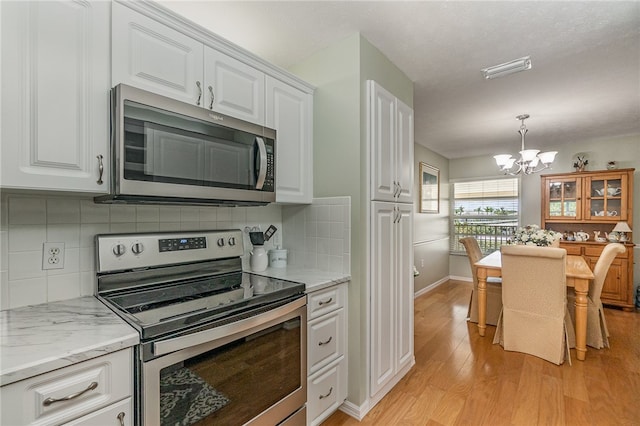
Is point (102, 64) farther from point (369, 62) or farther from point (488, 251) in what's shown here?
point (488, 251)

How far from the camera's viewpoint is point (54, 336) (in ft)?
3.10

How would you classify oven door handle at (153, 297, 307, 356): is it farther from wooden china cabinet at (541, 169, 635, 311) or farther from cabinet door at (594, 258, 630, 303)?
cabinet door at (594, 258, 630, 303)

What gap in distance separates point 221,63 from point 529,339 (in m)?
3.23

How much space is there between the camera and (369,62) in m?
1.98

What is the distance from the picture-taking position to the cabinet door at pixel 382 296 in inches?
77.0

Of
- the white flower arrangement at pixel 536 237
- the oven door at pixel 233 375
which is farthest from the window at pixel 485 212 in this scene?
the oven door at pixel 233 375

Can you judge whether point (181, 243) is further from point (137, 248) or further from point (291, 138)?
point (291, 138)

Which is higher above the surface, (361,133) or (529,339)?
(361,133)

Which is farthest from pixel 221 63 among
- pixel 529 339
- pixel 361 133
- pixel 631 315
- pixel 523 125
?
pixel 631 315

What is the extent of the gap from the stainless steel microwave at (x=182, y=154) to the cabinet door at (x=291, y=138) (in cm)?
17

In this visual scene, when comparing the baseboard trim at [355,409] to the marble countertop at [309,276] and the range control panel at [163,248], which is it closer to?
the marble countertop at [309,276]

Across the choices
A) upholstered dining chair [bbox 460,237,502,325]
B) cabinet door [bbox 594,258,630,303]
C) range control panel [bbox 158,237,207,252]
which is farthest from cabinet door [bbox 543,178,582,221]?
range control panel [bbox 158,237,207,252]

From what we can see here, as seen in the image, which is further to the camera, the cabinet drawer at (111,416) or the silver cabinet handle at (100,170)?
the silver cabinet handle at (100,170)

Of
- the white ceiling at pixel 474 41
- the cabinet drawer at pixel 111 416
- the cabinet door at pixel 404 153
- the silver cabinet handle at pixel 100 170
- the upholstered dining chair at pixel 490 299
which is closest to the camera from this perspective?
the cabinet drawer at pixel 111 416
